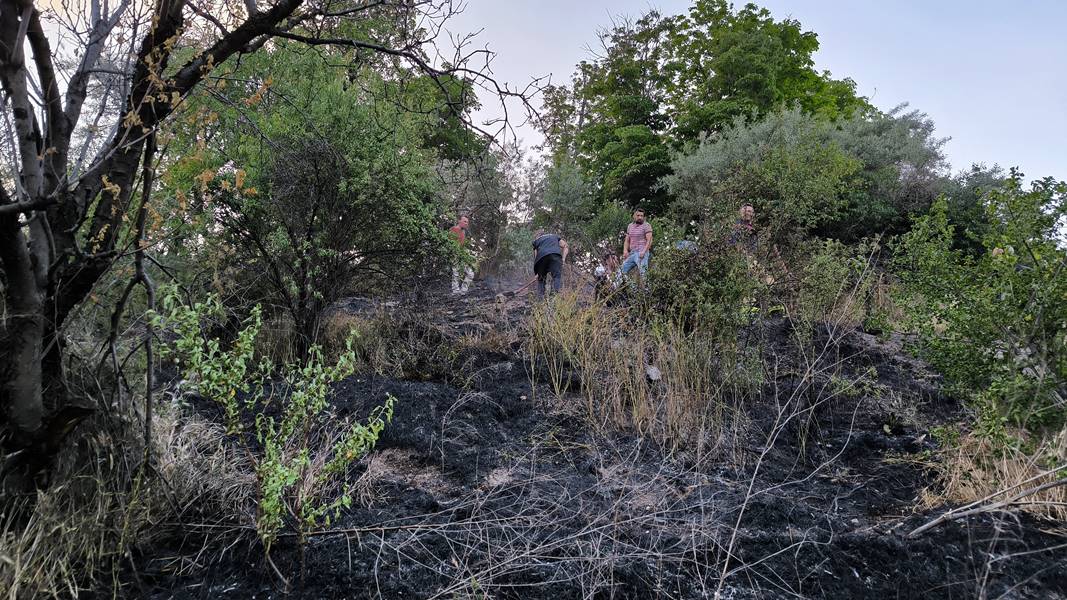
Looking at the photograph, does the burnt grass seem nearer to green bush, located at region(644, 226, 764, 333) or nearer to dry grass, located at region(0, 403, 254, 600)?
dry grass, located at region(0, 403, 254, 600)

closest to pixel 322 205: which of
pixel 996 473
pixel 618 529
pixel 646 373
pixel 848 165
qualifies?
pixel 646 373

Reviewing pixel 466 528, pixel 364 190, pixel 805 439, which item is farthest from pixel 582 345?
pixel 364 190

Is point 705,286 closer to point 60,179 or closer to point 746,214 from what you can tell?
point 746,214

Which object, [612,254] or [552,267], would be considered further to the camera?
[552,267]

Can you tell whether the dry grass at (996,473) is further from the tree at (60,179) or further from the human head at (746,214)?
the tree at (60,179)

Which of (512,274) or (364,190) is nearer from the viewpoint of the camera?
(364,190)

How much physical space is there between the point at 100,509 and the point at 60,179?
1.03m

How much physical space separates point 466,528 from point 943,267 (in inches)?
109

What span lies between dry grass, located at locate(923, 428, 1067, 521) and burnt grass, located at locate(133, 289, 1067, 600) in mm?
104

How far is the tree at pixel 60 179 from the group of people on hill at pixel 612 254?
3.35 m

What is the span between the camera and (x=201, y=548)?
6.35ft

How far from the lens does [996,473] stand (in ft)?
8.66

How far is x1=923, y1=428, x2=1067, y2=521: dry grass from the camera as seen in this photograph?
246cm

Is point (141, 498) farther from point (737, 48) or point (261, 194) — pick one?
point (737, 48)
